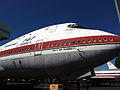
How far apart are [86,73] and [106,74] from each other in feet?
111

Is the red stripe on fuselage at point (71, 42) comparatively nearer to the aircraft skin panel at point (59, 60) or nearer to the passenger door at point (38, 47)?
the passenger door at point (38, 47)

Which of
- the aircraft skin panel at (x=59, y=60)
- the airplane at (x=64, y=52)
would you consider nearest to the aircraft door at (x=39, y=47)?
the airplane at (x=64, y=52)

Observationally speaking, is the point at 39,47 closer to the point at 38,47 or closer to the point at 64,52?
the point at 38,47

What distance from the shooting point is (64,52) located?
8.82 metres

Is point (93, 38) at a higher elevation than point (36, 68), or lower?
higher

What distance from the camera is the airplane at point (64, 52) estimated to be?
8.11m

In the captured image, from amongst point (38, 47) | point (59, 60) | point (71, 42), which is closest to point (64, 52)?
point (59, 60)

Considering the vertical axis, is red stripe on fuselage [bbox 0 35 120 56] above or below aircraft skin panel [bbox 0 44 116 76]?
above

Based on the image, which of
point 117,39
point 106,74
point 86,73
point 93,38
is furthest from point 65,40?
point 106,74

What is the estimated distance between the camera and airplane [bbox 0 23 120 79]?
811 centimetres

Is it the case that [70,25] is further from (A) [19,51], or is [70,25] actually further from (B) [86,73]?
(A) [19,51]

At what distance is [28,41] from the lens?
11.4m

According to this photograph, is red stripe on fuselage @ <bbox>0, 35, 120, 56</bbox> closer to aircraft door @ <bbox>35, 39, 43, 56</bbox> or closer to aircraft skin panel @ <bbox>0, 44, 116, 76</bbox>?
aircraft door @ <bbox>35, 39, 43, 56</bbox>

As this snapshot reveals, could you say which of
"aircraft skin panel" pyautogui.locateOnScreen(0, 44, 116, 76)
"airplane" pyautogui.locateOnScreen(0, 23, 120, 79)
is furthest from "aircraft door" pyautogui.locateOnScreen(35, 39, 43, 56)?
"aircraft skin panel" pyautogui.locateOnScreen(0, 44, 116, 76)
